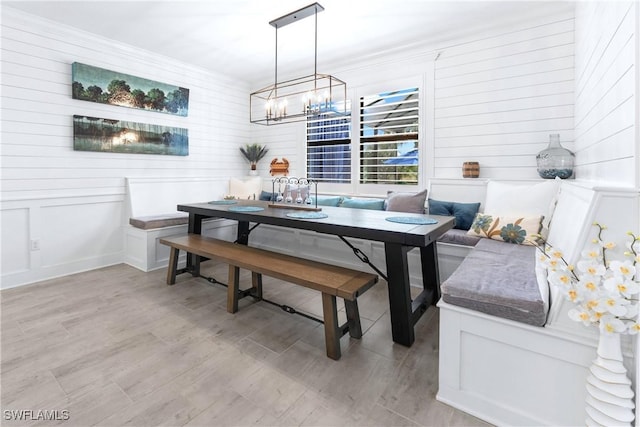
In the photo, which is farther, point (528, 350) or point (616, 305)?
point (528, 350)

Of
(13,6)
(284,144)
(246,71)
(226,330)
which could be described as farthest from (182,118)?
(226,330)

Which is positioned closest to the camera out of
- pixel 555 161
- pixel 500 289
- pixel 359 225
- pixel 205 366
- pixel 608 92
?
pixel 500 289

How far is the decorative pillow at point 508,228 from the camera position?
8.59ft

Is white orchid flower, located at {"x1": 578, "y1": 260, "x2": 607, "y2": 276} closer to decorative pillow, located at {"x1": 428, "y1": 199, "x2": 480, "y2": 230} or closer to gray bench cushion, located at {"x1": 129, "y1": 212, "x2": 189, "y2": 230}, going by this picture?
decorative pillow, located at {"x1": 428, "y1": 199, "x2": 480, "y2": 230}

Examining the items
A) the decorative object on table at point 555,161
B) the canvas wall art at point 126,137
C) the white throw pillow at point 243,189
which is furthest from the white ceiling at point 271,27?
the white throw pillow at point 243,189

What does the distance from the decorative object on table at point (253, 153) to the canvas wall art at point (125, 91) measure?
116 cm

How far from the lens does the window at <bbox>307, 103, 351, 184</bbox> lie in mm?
4586

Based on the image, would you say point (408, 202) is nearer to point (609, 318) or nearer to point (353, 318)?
point (353, 318)

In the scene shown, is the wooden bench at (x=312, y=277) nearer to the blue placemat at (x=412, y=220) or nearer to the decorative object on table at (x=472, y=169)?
the blue placemat at (x=412, y=220)

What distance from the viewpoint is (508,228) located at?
2.71m

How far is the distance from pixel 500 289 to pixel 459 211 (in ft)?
6.28

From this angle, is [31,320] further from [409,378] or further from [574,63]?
[574,63]

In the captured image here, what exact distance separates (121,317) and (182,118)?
306 cm

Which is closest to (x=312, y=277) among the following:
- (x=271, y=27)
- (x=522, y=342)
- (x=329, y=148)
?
(x=522, y=342)
